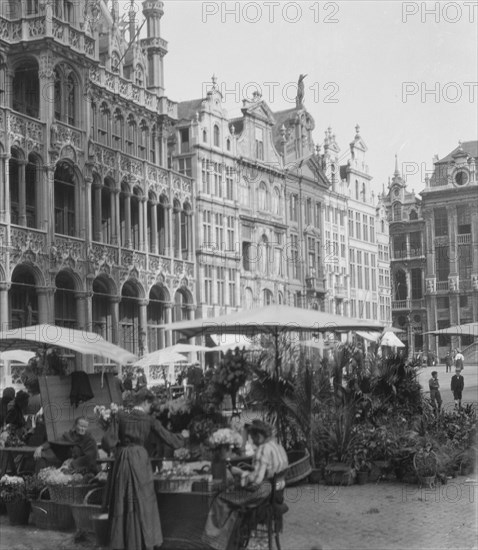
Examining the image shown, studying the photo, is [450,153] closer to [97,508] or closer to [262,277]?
[262,277]

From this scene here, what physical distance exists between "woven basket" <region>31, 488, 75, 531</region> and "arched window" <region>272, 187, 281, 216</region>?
144 ft

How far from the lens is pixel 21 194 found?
3128cm

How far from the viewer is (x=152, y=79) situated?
142 ft

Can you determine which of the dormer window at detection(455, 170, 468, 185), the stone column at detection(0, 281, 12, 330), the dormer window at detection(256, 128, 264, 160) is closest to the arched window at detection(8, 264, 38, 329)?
the stone column at detection(0, 281, 12, 330)

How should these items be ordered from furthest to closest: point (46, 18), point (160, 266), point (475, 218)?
1. point (475, 218)
2. point (160, 266)
3. point (46, 18)

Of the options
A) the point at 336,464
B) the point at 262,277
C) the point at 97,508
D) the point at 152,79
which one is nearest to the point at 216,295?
the point at 262,277

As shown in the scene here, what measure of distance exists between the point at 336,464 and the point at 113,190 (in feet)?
78.1

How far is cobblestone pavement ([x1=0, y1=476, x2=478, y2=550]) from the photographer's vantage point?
423 inches

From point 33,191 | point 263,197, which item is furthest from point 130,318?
point 263,197

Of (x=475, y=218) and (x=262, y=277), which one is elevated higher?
(x=475, y=218)

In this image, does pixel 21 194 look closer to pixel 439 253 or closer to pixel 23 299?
pixel 23 299

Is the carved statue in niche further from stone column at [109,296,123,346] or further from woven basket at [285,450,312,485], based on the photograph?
woven basket at [285,450,312,485]

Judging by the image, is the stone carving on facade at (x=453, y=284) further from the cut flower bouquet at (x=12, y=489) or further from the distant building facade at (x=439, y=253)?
the cut flower bouquet at (x=12, y=489)

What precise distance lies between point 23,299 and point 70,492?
21.6 metres
